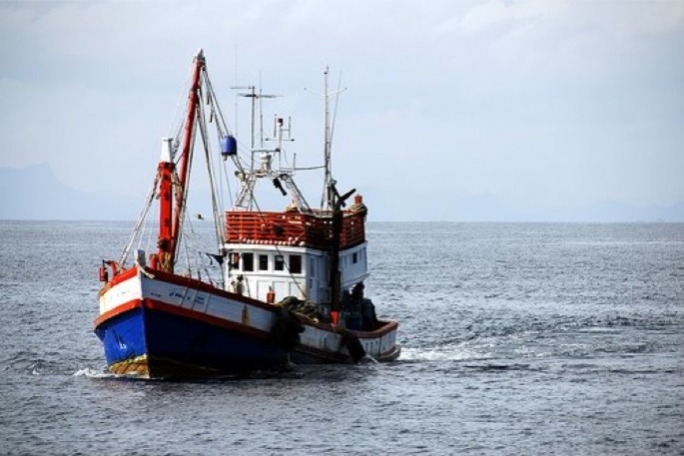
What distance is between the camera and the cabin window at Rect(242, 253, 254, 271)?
49.8 meters

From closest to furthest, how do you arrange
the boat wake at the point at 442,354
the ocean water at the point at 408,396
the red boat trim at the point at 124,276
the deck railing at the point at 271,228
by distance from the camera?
the ocean water at the point at 408,396
the red boat trim at the point at 124,276
the deck railing at the point at 271,228
the boat wake at the point at 442,354

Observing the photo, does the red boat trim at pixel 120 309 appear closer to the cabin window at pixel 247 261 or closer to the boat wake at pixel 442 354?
the cabin window at pixel 247 261

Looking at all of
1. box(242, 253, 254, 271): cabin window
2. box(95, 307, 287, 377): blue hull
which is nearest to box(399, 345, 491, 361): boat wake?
box(242, 253, 254, 271): cabin window

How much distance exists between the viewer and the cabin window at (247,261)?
49.8m

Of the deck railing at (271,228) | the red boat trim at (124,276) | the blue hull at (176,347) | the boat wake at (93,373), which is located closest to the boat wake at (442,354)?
the deck railing at (271,228)

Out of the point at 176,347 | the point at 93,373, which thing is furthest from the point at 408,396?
the point at 93,373

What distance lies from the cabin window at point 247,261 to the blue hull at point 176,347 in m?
4.44

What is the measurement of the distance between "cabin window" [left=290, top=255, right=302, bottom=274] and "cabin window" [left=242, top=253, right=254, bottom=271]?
1.43m

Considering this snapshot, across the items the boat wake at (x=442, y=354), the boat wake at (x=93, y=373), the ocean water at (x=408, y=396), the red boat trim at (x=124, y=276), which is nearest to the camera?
the ocean water at (x=408, y=396)

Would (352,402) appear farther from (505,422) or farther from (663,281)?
(663,281)

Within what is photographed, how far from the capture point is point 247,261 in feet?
164

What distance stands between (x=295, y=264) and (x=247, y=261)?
68.2 inches

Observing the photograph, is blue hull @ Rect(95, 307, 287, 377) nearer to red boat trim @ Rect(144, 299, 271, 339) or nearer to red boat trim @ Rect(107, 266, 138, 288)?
red boat trim @ Rect(144, 299, 271, 339)

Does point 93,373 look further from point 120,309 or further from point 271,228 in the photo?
point 271,228
